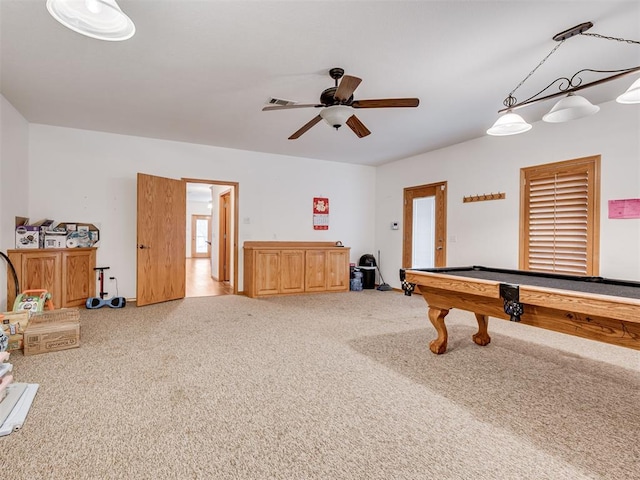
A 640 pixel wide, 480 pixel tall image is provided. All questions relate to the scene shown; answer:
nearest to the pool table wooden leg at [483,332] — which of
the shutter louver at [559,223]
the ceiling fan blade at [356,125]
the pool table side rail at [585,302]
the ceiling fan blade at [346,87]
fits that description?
the pool table side rail at [585,302]

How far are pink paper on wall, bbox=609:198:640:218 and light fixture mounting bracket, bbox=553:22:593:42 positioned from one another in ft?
6.88

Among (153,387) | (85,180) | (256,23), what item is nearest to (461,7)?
(256,23)

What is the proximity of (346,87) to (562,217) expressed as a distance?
3.37 metres

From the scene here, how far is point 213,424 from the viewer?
1853mm

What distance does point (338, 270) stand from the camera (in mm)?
6301

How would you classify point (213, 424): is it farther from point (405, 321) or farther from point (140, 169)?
point (140, 169)

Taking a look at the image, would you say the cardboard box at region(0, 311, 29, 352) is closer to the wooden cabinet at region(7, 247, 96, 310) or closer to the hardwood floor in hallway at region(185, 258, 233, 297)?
the wooden cabinet at region(7, 247, 96, 310)

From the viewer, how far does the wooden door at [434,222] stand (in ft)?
18.5

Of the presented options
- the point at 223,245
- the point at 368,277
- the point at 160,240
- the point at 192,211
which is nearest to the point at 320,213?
the point at 368,277

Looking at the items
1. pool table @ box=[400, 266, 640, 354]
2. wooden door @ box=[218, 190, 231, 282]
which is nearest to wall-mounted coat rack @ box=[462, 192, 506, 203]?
pool table @ box=[400, 266, 640, 354]

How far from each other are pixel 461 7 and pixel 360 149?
3.58m

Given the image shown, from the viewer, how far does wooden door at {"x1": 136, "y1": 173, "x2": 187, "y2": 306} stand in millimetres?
4742

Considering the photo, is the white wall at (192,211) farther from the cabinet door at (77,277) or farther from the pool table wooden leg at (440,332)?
the pool table wooden leg at (440,332)

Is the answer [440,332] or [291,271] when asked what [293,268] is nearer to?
[291,271]
